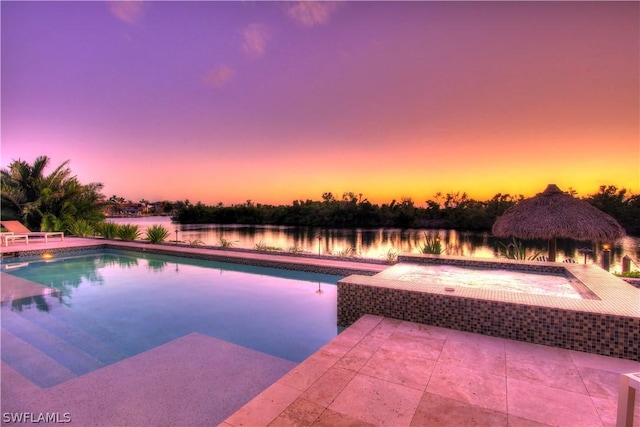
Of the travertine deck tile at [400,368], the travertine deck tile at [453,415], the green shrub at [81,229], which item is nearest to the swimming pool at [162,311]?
the travertine deck tile at [400,368]

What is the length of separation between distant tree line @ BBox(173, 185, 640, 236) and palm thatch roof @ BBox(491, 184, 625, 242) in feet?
55.9

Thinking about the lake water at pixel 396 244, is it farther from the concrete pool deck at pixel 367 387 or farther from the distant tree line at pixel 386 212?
the concrete pool deck at pixel 367 387

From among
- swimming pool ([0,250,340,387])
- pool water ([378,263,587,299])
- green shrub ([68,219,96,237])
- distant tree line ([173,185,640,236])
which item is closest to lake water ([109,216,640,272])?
green shrub ([68,219,96,237])

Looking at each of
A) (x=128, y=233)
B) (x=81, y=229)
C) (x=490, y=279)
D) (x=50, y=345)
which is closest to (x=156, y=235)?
(x=128, y=233)

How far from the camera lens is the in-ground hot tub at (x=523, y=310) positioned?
2.53 meters

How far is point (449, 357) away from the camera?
2449mm

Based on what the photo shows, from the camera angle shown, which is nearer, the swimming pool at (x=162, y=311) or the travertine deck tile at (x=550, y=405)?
the travertine deck tile at (x=550, y=405)

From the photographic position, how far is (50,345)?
Answer: 345cm

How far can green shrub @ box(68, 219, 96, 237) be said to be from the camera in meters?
13.5

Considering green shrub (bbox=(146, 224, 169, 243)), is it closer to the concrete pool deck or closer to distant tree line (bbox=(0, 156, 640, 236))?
distant tree line (bbox=(0, 156, 640, 236))

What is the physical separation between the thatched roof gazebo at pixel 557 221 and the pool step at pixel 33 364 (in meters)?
7.49

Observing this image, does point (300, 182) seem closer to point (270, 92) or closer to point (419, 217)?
point (270, 92)

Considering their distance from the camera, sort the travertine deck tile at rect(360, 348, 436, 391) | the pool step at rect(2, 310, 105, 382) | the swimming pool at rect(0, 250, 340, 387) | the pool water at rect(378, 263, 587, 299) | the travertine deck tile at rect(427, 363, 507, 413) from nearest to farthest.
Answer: the travertine deck tile at rect(427, 363, 507, 413) → the travertine deck tile at rect(360, 348, 436, 391) → the pool step at rect(2, 310, 105, 382) → the swimming pool at rect(0, 250, 340, 387) → the pool water at rect(378, 263, 587, 299)

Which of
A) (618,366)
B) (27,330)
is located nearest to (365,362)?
(618,366)
